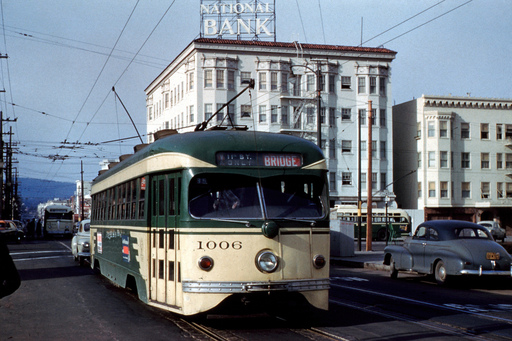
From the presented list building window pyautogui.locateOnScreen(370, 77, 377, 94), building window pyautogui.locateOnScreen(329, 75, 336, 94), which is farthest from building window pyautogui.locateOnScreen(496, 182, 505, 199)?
building window pyautogui.locateOnScreen(329, 75, 336, 94)

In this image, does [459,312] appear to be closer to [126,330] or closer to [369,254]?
[126,330]

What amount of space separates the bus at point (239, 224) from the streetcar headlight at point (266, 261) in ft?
0.05

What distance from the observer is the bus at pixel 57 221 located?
6581cm

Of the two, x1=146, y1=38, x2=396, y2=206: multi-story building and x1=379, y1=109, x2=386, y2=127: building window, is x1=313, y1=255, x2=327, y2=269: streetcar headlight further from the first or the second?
x1=379, y1=109, x2=386, y2=127: building window

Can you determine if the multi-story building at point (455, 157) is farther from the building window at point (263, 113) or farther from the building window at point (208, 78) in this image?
the building window at point (208, 78)

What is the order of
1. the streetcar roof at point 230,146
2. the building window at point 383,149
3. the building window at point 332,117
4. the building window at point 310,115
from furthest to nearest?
the building window at point 383,149
the building window at point 332,117
the building window at point 310,115
the streetcar roof at point 230,146

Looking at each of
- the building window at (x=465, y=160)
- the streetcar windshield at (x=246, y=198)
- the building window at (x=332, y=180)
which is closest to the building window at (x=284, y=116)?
the building window at (x=332, y=180)

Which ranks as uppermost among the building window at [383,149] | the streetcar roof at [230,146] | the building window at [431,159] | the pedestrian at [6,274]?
the building window at [383,149]

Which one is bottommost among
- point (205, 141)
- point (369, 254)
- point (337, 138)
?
point (369, 254)

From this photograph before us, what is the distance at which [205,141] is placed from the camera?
1027 cm

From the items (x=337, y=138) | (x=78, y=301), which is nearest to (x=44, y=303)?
(x=78, y=301)

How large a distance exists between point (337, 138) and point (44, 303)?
173ft

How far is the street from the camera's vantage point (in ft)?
32.0

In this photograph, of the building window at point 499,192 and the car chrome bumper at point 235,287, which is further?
the building window at point 499,192
